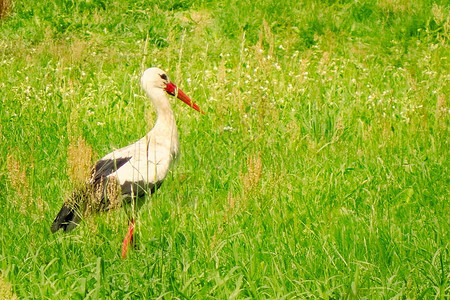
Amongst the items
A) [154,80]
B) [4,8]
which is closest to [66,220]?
[154,80]

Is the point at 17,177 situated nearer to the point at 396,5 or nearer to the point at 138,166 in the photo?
the point at 138,166

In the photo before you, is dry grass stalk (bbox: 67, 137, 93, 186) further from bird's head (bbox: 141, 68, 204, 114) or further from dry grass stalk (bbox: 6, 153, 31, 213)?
bird's head (bbox: 141, 68, 204, 114)

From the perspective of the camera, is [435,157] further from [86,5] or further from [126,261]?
[86,5]

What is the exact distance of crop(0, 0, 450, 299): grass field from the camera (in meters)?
3.43

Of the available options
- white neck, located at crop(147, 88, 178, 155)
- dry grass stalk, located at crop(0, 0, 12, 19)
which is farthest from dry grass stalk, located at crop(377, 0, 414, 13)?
dry grass stalk, located at crop(0, 0, 12, 19)

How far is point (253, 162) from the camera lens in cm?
366

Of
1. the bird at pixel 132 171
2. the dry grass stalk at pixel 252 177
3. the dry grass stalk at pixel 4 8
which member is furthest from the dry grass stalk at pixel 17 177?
the dry grass stalk at pixel 4 8

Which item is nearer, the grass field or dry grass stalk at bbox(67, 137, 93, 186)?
dry grass stalk at bbox(67, 137, 93, 186)

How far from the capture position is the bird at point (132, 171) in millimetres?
3561

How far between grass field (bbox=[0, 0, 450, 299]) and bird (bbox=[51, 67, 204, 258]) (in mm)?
97

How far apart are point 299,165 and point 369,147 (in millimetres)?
604

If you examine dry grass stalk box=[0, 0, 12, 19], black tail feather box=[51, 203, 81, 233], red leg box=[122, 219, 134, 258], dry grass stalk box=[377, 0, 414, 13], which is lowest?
dry grass stalk box=[0, 0, 12, 19]

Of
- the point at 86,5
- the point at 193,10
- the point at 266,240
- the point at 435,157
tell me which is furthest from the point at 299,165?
the point at 86,5

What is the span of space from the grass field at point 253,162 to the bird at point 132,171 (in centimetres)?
10
